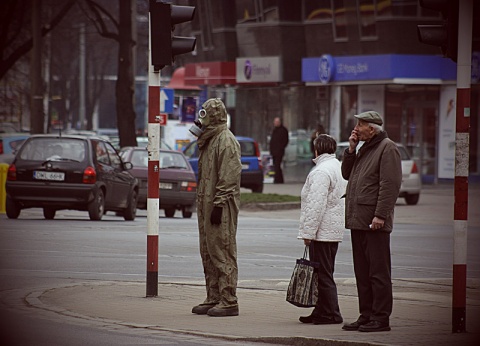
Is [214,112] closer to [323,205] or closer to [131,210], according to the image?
[323,205]

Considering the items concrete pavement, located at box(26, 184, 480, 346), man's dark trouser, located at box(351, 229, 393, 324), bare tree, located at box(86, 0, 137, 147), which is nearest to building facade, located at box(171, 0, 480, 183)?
bare tree, located at box(86, 0, 137, 147)

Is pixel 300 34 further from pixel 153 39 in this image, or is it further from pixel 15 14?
pixel 153 39

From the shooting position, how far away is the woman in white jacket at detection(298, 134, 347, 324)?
35.3ft

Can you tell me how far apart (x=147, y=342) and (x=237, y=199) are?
6.74 ft

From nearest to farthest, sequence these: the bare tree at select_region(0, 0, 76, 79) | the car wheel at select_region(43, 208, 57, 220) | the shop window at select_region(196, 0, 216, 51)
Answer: the car wheel at select_region(43, 208, 57, 220)
the bare tree at select_region(0, 0, 76, 79)
the shop window at select_region(196, 0, 216, 51)

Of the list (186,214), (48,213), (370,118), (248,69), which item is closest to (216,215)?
(370,118)

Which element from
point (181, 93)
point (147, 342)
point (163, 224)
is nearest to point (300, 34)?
point (181, 93)

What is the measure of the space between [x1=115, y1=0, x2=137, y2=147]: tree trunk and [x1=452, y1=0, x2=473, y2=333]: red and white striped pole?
29418mm

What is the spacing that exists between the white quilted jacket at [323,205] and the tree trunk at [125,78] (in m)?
28.6

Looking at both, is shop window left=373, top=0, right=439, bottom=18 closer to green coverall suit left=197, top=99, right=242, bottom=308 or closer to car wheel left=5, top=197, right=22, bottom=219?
car wheel left=5, top=197, right=22, bottom=219

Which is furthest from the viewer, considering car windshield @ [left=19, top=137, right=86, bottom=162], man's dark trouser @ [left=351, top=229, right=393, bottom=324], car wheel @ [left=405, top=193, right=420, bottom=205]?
car wheel @ [left=405, top=193, right=420, bottom=205]

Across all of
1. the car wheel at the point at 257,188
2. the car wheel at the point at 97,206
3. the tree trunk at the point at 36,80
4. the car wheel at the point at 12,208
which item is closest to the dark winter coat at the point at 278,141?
the car wheel at the point at 257,188

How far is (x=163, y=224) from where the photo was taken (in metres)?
24.4

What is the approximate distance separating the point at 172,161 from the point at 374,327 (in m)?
18.3
